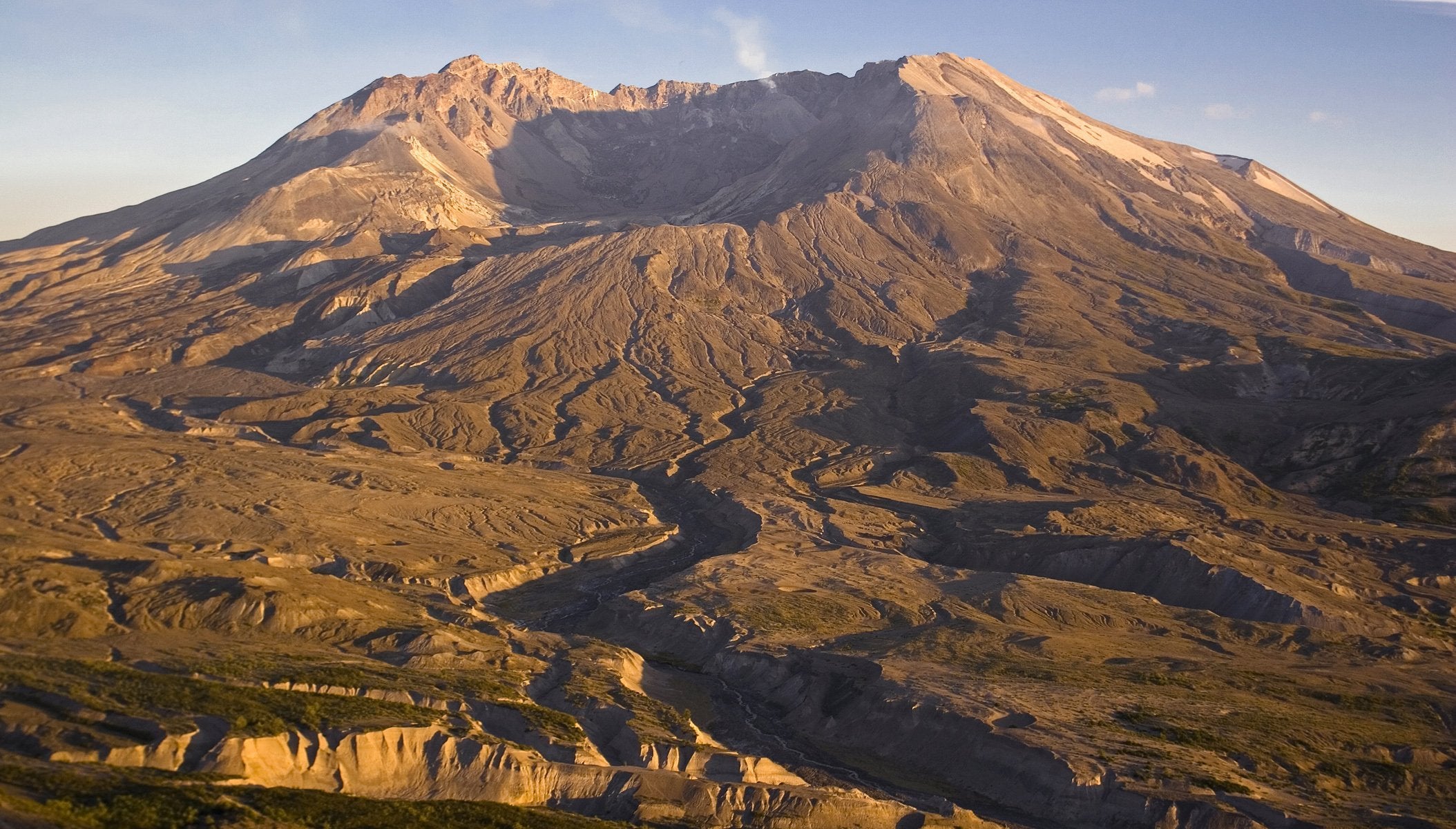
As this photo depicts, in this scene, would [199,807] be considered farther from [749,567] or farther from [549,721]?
[749,567]

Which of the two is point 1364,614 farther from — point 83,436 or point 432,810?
point 83,436

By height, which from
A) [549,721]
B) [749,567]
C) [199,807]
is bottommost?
[749,567]

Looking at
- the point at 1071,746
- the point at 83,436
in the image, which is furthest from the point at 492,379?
the point at 1071,746

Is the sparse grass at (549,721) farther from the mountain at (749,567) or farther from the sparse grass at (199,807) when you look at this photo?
the sparse grass at (199,807)

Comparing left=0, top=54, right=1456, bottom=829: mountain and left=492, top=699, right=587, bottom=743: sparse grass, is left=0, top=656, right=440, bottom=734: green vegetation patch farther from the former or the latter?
left=492, top=699, right=587, bottom=743: sparse grass

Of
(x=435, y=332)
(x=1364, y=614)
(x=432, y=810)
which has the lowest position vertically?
(x=1364, y=614)

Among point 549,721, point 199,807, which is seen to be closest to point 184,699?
point 199,807

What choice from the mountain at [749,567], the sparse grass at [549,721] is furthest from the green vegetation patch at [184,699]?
the sparse grass at [549,721]

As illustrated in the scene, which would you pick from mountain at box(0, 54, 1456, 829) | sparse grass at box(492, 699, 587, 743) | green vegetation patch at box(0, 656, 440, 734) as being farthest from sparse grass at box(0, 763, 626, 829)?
sparse grass at box(492, 699, 587, 743)
